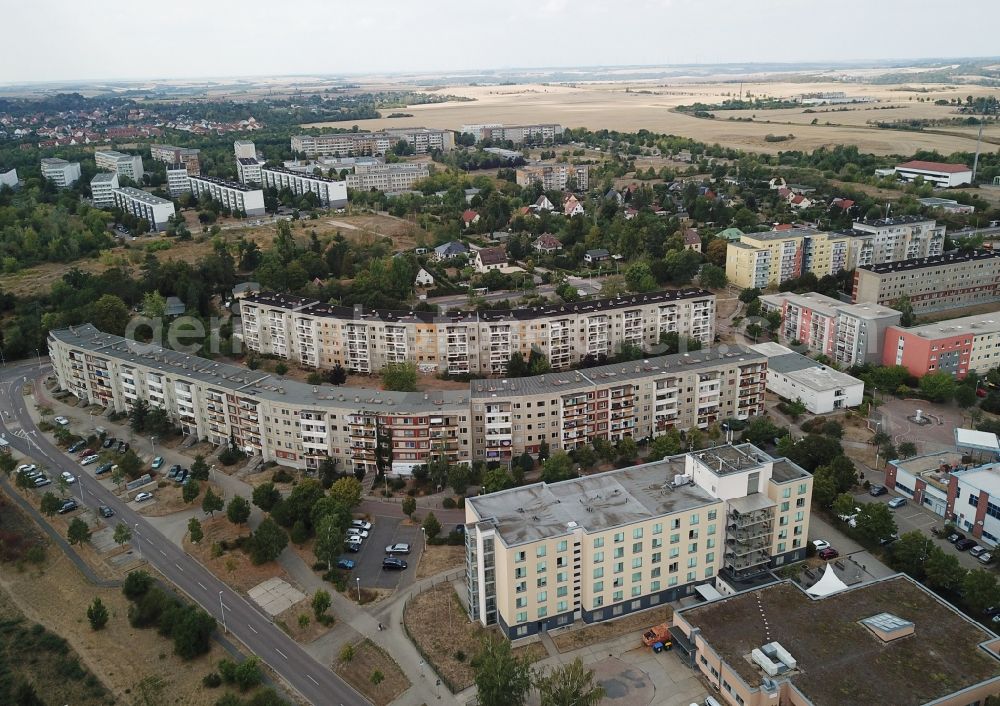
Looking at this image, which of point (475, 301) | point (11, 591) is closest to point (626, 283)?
point (475, 301)

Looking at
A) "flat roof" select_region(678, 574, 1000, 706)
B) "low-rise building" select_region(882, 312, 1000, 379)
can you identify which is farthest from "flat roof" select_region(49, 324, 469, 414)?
"low-rise building" select_region(882, 312, 1000, 379)

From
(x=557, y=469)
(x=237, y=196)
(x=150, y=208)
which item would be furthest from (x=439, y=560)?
(x=237, y=196)

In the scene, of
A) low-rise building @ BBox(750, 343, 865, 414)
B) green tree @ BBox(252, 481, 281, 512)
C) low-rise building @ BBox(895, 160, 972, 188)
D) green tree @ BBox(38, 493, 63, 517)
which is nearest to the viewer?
green tree @ BBox(252, 481, 281, 512)

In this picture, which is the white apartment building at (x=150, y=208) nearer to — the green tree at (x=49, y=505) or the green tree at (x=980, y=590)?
the green tree at (x=49, y=505)

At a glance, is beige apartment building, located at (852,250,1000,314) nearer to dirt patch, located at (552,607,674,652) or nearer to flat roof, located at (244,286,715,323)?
flat roof, located at (244,286,715,323)

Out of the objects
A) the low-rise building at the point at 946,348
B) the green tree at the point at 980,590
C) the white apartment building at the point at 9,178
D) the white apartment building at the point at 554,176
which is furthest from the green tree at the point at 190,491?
the white apartment building at the point at 9,178

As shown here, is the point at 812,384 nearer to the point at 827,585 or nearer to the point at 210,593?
the point at 827,585
